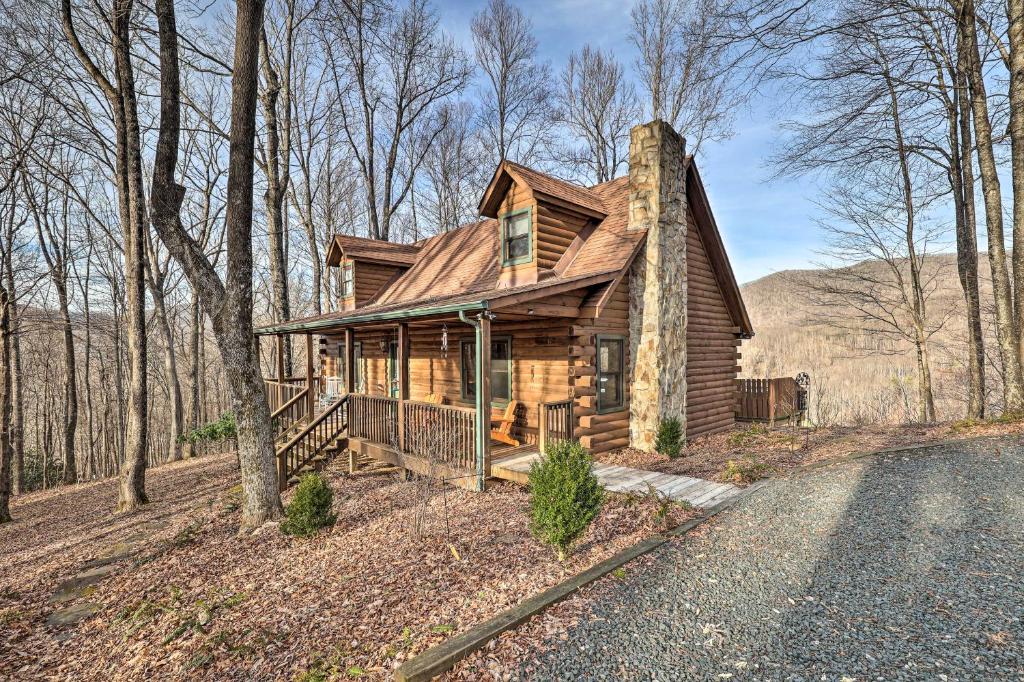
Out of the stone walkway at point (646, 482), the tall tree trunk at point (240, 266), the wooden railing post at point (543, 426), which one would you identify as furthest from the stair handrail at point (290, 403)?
the wooden railing post at point (543, 426)

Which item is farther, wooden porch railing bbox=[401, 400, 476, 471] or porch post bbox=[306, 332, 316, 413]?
porch post bbox=[306, 332, 316, 413]

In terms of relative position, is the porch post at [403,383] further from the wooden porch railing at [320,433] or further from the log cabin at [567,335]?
the wooden porch railing at [320,433]

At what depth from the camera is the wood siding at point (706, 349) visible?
11078 millimetres

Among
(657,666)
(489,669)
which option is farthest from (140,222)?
(657,666)

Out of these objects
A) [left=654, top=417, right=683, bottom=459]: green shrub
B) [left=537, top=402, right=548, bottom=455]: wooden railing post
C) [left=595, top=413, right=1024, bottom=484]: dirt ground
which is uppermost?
[left=537, top=402, right=548, bottom=455]: wooden railing post

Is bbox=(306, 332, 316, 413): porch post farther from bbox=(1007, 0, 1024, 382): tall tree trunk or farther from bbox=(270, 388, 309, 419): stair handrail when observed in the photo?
bbox=(1007, 0, 1024, 382): tall tree trunk

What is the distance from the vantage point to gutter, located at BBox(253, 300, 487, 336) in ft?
23.0

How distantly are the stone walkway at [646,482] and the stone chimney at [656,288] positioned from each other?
207 centimetres

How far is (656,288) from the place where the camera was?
9.52 metres

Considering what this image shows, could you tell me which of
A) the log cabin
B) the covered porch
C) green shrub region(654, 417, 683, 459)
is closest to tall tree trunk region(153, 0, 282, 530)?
the covered porch

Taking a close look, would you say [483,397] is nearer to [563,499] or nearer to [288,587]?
[563,499]

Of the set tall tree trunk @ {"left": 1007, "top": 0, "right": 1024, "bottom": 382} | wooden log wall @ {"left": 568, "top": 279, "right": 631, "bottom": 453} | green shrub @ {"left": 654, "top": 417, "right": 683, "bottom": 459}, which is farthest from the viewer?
tall tree trunk @ {"left": 1007, "top": 0, "right": 1024, "bottom": 382}

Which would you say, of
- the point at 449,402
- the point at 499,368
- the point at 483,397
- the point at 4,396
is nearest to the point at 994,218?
the point at 499,368

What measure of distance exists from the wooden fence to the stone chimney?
558 centimetres
